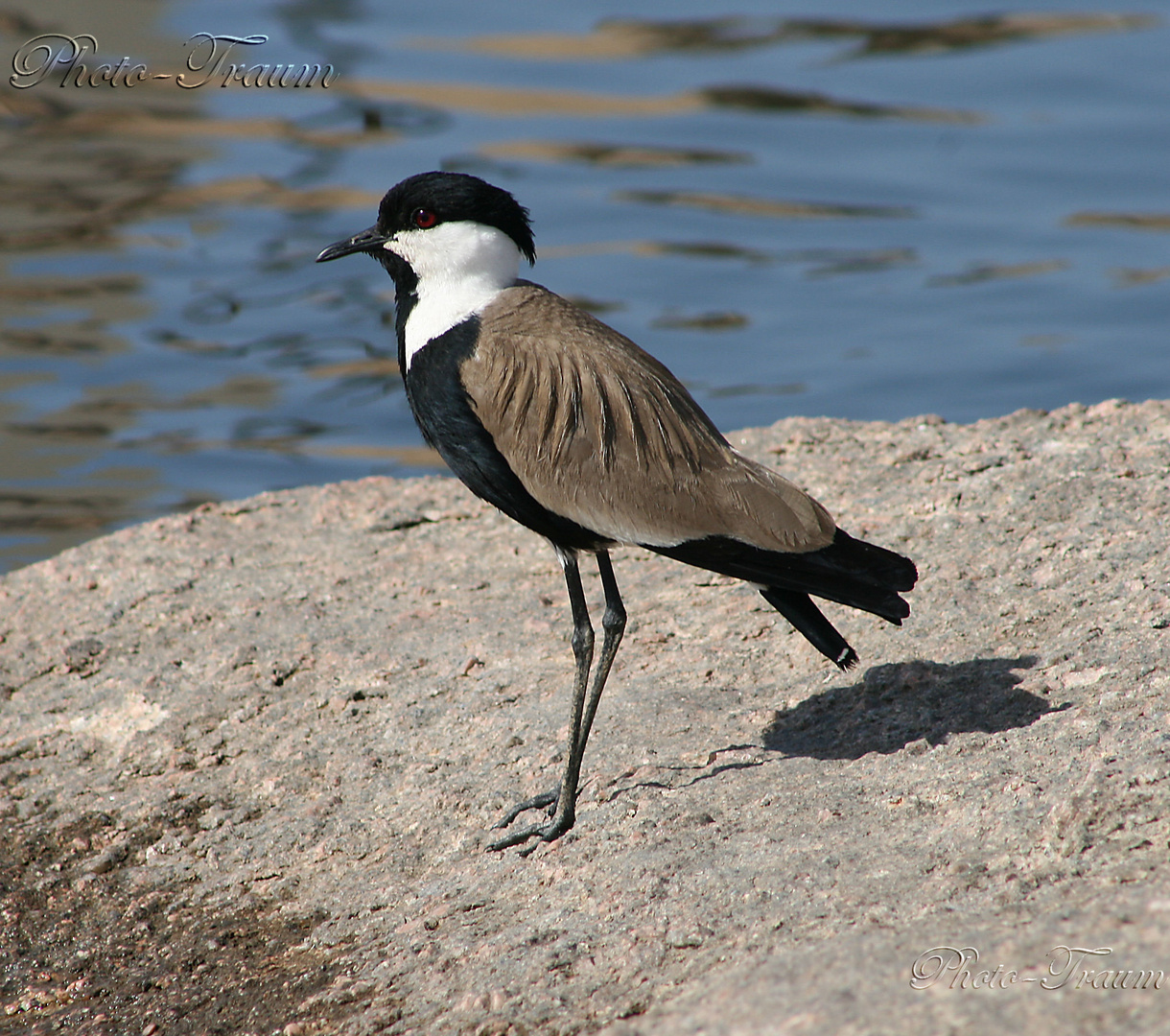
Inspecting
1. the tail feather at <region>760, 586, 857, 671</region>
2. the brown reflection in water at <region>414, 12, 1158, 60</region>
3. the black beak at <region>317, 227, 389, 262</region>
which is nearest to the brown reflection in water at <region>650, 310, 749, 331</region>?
the brown reflection in water at <region>414, 12, 1158, 60</region>

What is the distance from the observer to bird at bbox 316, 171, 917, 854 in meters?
4.12

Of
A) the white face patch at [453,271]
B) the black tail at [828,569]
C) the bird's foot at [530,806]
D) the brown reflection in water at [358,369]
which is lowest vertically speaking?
the brown reflection in water at [358,369]

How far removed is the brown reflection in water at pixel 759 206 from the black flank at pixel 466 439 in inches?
350

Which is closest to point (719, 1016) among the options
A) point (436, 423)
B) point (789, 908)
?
point (789, 908)

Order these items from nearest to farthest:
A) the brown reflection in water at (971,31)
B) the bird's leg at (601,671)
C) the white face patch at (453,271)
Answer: the bird's leg at (601,671) < the white face patch at (453,271) < the brown reflection in water at (971,31)

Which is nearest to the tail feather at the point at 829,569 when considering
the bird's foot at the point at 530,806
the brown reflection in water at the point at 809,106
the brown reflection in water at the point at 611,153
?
the bird's foot at the point at 530,806

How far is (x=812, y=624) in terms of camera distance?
14.0ft

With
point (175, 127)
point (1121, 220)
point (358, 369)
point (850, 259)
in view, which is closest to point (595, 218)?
point (850, 259)

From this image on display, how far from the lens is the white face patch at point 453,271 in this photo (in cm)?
458

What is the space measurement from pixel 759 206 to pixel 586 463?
9.28 metres

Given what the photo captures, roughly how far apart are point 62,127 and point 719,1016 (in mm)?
14558

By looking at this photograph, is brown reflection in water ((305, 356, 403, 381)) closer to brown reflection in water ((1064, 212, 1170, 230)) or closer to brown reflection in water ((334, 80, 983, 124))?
brown reflection in water ((334, 80, 983, 124))

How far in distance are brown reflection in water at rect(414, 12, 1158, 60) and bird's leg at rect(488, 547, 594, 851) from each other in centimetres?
1247
